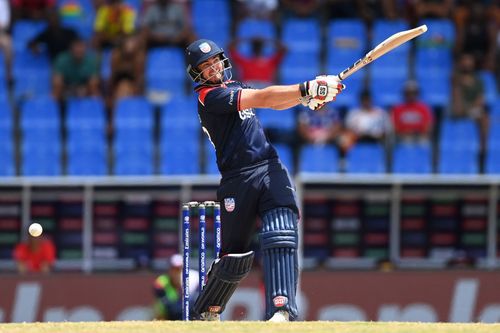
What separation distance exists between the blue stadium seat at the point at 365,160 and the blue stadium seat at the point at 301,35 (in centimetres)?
203

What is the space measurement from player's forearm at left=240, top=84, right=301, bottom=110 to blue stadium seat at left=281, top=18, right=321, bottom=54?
912 cm

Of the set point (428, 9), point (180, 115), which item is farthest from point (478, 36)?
point (180, 115)

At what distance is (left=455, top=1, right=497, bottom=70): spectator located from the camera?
18047mm

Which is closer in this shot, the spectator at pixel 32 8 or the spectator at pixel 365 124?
the spectator at pixel 365 124

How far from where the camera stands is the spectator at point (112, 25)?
58.7ft

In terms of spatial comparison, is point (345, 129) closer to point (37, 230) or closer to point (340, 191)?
point (340, 191)

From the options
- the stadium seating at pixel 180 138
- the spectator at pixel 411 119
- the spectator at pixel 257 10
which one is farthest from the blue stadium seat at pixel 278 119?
the spectator at pixel 257 10

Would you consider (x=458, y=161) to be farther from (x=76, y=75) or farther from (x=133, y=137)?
(x=76, y=75)

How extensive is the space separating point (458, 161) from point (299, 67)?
249 cm

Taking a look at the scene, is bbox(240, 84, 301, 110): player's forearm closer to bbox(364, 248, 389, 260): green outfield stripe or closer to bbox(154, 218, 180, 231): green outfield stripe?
bbox(154, 218, 180, 231): green outfield stripe

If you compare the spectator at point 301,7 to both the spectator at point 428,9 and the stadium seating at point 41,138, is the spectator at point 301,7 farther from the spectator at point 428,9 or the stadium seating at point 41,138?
the stadium seating at point 41,138

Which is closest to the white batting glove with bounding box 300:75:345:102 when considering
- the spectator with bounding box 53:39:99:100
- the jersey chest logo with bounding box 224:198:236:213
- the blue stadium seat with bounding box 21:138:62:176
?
the jersey chest logo with bounding box 224:198:236:213

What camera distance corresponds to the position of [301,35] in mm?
17984

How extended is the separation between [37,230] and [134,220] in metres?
7.66
